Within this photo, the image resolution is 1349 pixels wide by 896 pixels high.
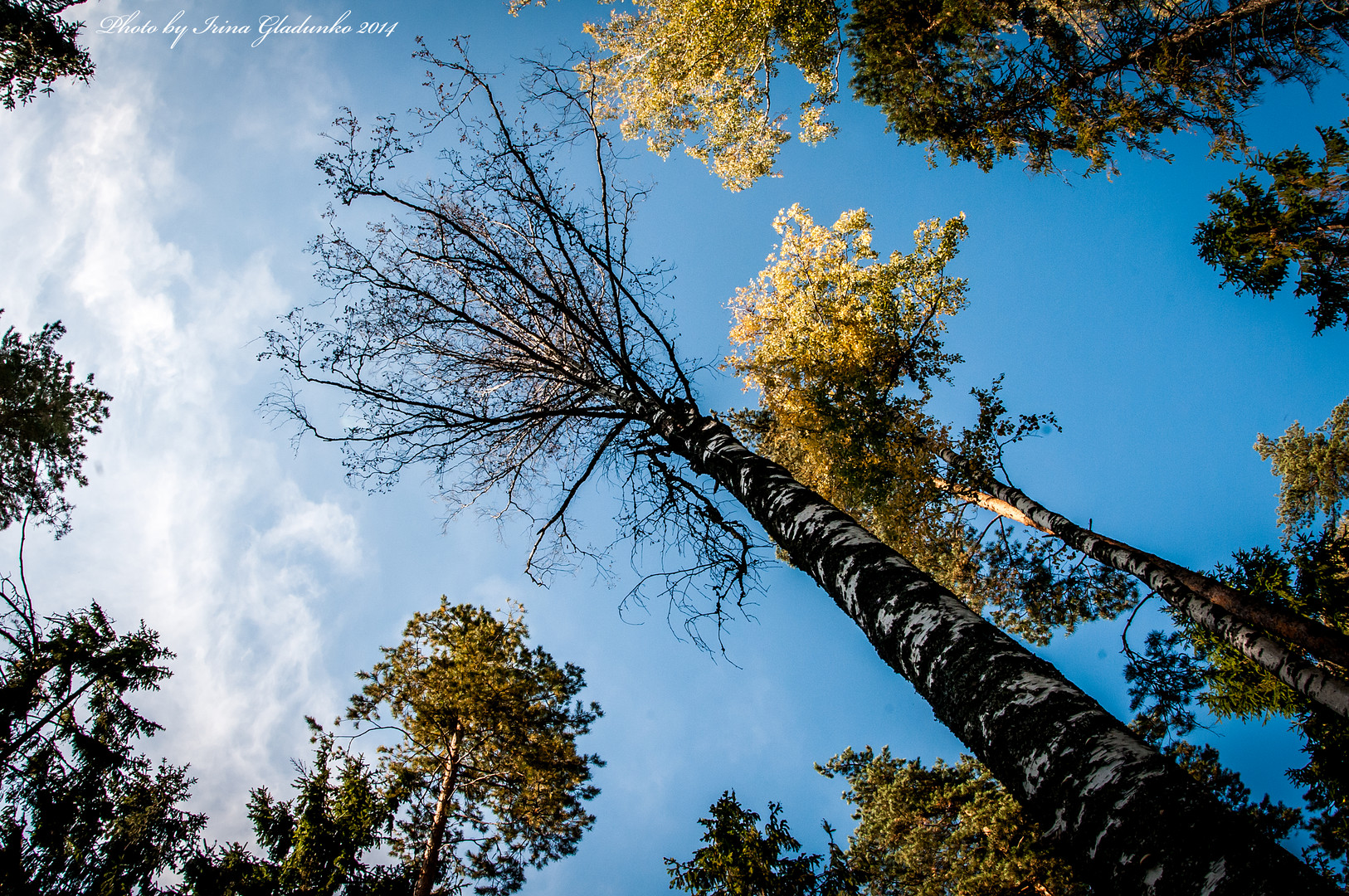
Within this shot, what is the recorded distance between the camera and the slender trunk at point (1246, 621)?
14.5ft

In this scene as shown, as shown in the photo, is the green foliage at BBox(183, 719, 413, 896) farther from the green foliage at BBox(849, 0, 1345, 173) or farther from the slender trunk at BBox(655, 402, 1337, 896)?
the green foliage at BBox(849, 0, 1345, 173)

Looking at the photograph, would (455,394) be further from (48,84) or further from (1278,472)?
(1278,472)

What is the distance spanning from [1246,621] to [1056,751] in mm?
6181

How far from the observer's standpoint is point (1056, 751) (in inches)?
55.5

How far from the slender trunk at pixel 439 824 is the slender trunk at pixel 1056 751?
852cm

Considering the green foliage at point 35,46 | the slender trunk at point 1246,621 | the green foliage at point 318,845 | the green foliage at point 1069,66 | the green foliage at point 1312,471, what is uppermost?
the green foliage at point 1312,471

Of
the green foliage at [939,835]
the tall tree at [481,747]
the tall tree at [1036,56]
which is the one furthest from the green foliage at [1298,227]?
the tall tree at [481,747]

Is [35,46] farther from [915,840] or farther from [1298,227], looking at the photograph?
[915,840]

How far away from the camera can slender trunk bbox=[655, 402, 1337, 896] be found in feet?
3.55

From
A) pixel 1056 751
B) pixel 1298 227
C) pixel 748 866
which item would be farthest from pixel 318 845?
pixel 1298 227

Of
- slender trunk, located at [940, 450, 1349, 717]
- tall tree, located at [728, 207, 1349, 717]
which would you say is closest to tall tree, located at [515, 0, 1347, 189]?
tall tree, located at [728, 207, 1349, 717]

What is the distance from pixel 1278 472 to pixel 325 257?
1009 inches

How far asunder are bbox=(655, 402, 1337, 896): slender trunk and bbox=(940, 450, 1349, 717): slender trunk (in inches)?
204

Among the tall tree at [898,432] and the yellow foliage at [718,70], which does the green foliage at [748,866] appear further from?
the yellow foliage at [718,70]
